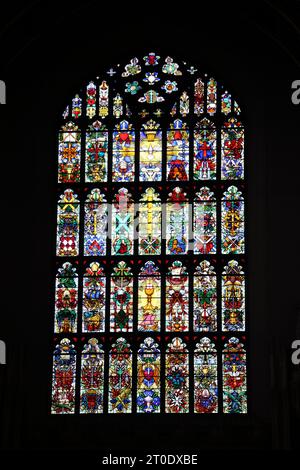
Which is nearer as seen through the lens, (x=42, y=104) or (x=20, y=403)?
(x=20, y=403)

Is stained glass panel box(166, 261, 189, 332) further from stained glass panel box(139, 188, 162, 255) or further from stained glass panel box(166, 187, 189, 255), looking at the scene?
stained glass panel box(139, 188, 162, 255)

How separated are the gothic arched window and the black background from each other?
0.26 meters

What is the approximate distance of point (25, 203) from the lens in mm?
25625

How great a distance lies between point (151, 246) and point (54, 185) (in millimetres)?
2122

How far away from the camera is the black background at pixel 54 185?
23734 mm

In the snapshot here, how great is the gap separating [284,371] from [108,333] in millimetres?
3429

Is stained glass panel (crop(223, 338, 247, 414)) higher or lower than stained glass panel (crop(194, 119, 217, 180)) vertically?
lower

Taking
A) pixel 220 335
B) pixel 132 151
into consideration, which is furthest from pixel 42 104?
pixel 220 335

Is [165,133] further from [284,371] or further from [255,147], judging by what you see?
[284,371]

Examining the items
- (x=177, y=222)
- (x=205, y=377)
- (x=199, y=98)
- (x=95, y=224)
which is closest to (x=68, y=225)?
(x=95, y=224)

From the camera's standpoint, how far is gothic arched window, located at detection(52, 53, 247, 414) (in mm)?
24781

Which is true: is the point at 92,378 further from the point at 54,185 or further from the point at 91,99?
the point at 91,99

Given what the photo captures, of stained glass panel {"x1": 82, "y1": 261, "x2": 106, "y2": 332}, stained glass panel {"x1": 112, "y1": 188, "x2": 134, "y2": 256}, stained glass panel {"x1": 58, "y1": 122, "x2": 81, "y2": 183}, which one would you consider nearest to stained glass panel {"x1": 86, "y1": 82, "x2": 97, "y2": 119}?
stained glass panel {"x1": 58, "y1": 122, "x2": 81, "y2": 183}

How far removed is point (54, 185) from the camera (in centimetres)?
2594
